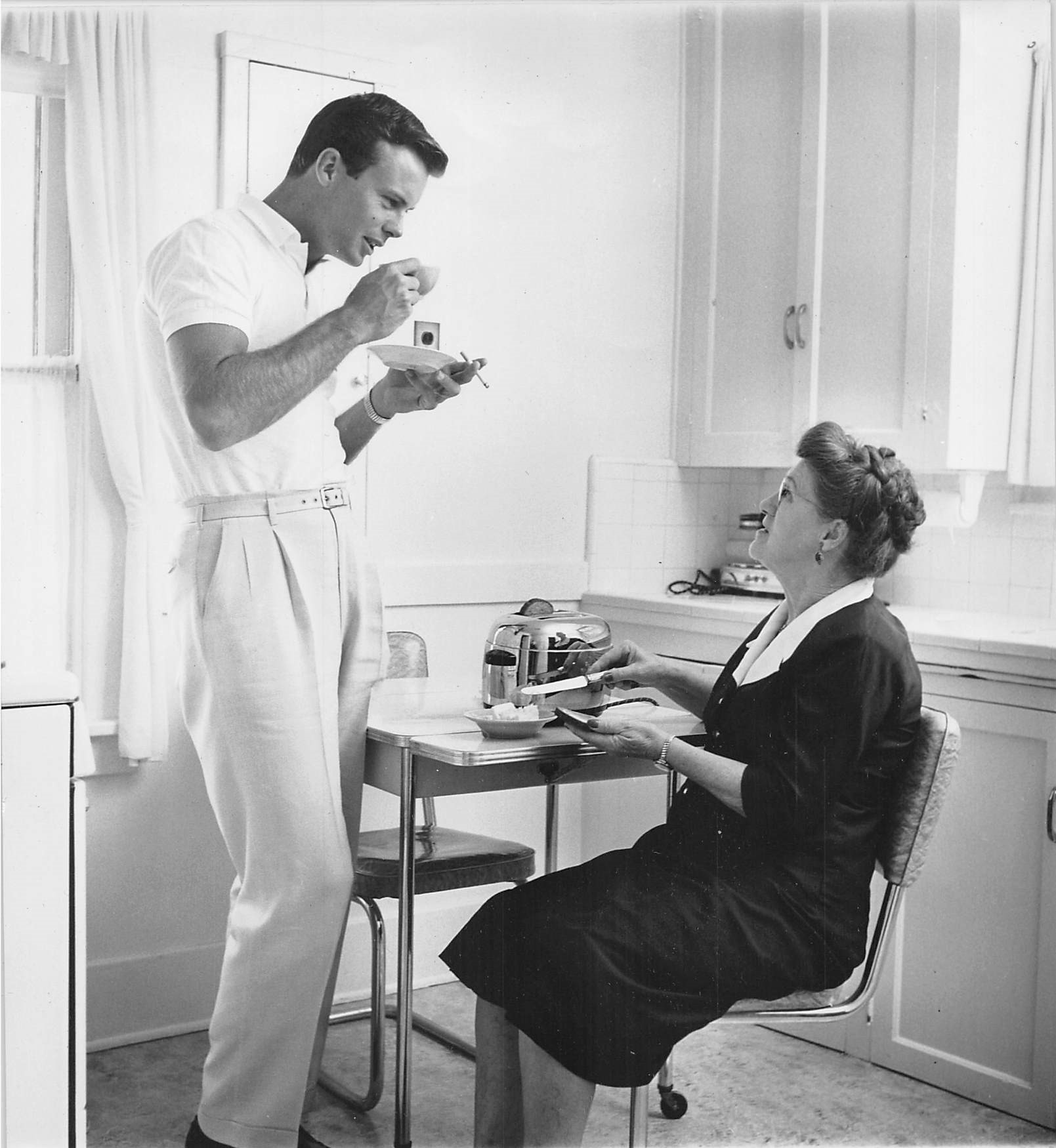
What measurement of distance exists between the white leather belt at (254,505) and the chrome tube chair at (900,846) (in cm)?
101

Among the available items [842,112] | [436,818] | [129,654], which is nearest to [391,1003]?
[436,818]

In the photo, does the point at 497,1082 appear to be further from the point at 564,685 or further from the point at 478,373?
the point at 478,373

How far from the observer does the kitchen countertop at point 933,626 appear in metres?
2.40

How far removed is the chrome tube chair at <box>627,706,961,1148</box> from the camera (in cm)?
193

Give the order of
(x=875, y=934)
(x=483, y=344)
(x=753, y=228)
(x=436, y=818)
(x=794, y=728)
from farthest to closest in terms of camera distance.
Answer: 1. (x=753, y=228)
2. (x=436, y=818)
3. (x=483, y=344)
4. (x=875, y=934)
5. (x=794, y=728)

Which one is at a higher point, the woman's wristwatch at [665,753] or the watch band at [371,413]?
the watch band at [371,413]

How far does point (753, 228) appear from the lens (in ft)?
9.77

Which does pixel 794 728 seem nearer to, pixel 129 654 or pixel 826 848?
pixel 826 848

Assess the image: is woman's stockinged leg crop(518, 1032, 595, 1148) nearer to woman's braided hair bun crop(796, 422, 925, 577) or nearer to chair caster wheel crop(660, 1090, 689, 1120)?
chair caster wheel crop(660, 1090, 689, 1120)

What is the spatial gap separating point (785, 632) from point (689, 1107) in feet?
3.27

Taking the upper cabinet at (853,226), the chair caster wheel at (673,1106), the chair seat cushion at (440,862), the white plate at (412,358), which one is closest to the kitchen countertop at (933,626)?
the upper cabinet at (853,226)

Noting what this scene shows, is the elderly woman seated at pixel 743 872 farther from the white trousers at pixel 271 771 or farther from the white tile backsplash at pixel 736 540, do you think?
the white tile backsplash at pixel 736 540

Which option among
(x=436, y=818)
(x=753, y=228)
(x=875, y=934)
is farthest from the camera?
(x=753, y=228)

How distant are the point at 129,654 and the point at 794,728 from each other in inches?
43.3
